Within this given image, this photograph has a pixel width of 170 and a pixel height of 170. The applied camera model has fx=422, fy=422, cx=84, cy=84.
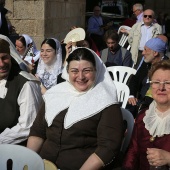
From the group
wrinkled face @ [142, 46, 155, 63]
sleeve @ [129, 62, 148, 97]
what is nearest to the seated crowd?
sleeve @ [129, 62, 148, 97]

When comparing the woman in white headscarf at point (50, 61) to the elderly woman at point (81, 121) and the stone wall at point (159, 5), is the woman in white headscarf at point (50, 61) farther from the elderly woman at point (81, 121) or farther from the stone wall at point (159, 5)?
the stone wall at point (159, 5)

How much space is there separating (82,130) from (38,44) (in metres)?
5.27

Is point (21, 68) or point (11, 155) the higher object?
point (21, 68)

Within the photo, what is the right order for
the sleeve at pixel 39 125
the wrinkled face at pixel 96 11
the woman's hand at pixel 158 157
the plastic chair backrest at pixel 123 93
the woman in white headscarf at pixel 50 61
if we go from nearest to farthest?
the woman's hand at pixel 158 157 < the sleeve at pixel 39 125 < the plastic chair backrest at pixel 123 93 < the woman in white headscarf at pixel 50 61 < the wrinkled face at pixel 96 11

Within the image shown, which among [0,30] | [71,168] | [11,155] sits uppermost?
[0,30]

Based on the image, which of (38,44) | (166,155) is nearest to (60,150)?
(166,155)

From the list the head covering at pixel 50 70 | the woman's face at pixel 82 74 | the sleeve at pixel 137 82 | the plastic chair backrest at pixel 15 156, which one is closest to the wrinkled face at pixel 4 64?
the woman's face at pixel 82 74

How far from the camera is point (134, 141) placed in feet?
9.95

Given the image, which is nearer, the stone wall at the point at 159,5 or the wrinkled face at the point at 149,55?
the wrinkled face at the point at 149,55

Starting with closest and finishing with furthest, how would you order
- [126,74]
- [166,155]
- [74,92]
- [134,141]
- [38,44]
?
[166,155] < [134,141] < [74,92] < [126,74] < [38,44]

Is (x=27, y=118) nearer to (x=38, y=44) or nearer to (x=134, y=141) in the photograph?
(x=134, y=141)

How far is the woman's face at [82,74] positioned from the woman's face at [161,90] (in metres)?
0.52

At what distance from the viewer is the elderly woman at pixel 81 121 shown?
3.03 meters

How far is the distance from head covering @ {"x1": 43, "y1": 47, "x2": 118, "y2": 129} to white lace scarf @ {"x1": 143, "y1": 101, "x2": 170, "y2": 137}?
303mm
